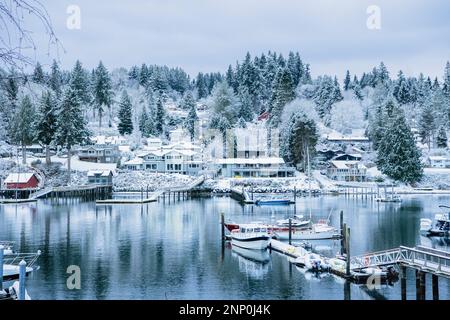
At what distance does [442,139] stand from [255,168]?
18.2 metres

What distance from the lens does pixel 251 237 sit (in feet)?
60.5

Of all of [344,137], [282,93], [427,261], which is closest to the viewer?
[427,261]

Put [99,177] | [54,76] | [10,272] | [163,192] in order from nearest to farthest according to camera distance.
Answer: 1. [54,76]
2. [10,272]
3. [163,192]
4. [99,177]

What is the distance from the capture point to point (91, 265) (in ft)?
49.0

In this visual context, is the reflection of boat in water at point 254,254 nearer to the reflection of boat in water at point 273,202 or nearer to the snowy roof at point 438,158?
the reflection of boat in water at point 273,202

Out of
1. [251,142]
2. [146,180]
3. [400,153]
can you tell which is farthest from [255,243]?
[251,142]

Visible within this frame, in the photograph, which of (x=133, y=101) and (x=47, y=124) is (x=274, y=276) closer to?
(x=47, y=124)

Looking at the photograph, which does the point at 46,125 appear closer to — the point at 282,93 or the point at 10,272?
the point at 282,93

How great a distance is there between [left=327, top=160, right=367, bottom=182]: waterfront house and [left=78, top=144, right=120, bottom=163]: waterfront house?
779 inches

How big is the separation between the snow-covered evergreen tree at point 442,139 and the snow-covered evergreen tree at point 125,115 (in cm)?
2998

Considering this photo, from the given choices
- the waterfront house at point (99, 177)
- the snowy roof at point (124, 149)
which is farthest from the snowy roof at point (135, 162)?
the waterfront house at point (99, 177)

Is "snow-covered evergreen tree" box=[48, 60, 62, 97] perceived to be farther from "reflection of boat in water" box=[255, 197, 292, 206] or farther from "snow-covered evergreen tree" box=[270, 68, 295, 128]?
"snow-covered evergreen tree" box=[270, 68, 295, 128]

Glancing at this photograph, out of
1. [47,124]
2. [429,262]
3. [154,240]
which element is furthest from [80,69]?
[429,262]
